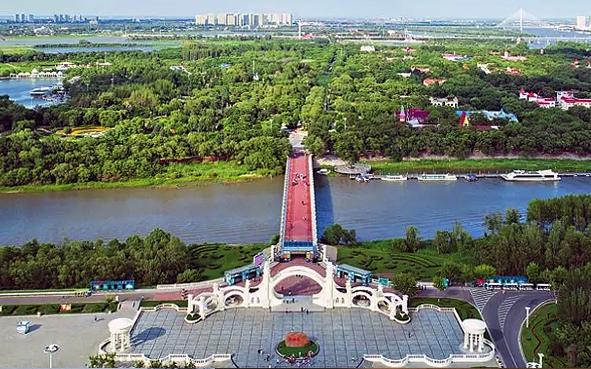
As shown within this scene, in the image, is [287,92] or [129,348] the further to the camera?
[287,92]

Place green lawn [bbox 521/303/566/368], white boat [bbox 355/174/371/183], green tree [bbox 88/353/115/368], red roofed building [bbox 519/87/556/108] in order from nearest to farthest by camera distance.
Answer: green tree [bbox 88/353/115/368] → green lawn [bbox 521/303/566/368] → white boat [bbox 355/174/371/183] → red roofed building [bbox 519/87/556/108]

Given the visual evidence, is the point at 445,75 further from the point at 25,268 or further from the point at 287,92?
the point at 25,268

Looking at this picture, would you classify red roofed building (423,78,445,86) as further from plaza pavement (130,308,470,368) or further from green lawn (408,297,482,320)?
plaza pavement (130,308,470,368)

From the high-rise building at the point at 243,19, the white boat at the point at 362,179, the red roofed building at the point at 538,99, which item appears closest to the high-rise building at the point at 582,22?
the high-rise building at the point at 243,19

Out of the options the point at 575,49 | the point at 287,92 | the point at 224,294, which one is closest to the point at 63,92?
the point at 287,92

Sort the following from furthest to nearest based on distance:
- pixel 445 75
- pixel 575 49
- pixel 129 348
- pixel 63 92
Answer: pixel 575 49 → pixel 445 75 → pixel 63 92 → pixel 129 348

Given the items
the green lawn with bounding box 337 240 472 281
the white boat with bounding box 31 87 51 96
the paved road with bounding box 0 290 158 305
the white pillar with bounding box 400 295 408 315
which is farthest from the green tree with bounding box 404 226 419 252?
the white boat with bounding box 31 87 51 96

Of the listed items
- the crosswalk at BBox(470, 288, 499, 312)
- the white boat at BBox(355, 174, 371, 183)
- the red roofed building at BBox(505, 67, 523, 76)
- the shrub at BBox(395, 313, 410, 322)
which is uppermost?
the red roofed building at BBox(505, 67, 523, 76)
